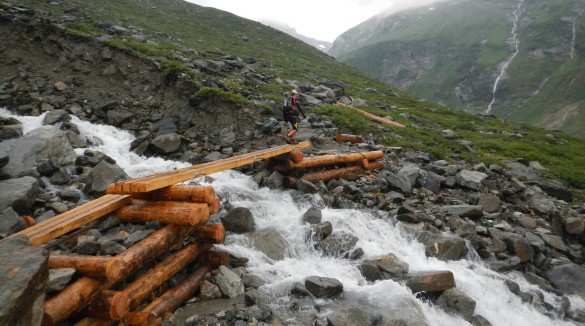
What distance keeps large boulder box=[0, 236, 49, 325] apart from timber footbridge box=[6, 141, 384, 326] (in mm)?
417

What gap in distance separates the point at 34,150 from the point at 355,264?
10.3 metres

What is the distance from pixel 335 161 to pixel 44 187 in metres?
9.72

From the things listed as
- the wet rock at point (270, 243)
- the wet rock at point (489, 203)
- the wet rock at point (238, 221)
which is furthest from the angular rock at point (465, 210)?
the wet rock at point (238, 221)

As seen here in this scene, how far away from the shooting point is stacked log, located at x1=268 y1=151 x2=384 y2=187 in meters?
12.8

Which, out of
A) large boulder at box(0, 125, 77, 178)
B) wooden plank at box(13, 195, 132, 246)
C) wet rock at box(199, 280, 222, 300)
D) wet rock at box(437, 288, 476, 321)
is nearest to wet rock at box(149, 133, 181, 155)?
large boulder at box(0, 125, 77, 178)

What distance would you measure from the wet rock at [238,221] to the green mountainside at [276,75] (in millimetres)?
9104

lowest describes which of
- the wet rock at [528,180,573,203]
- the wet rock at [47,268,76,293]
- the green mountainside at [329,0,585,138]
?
the wet rock at [47,268,76,293]

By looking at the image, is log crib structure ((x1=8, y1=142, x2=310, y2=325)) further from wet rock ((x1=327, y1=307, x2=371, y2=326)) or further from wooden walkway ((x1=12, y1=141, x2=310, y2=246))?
wet rock ((x1=327, y1=307, x2=371, y2=326))

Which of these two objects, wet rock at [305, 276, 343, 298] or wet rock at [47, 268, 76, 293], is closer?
wet rock at [47, 268, 76, 293]

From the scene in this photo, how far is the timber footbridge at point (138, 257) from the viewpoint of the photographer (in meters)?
5.07

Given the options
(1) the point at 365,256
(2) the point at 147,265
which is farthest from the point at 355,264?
(2) the point at 147,265

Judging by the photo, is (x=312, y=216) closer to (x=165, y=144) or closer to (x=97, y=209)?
(x=97, y=209)

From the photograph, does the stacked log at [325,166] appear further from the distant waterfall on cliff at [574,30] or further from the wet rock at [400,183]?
the distant waterfall on cliff at [574,30]

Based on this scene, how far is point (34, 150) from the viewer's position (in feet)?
35.5
